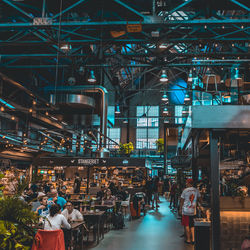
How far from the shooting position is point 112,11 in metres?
9.88

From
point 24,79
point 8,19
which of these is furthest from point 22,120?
point 8,19

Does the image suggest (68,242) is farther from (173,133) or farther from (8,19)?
(173,133)

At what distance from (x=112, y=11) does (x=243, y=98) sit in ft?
19.0

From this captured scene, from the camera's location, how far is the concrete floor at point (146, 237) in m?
7.53

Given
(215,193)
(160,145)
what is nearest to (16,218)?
(215,193)

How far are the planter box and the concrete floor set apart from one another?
2004mm

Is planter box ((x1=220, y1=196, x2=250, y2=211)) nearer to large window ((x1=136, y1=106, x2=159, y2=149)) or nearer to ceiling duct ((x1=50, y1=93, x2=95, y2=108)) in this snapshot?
ceiling duct ((x1=50, y1=93, x2=95, y2=108))

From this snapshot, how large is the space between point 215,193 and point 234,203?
2.75 ft

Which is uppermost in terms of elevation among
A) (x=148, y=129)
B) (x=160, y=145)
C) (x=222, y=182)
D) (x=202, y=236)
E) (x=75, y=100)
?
(x=148, y=129)

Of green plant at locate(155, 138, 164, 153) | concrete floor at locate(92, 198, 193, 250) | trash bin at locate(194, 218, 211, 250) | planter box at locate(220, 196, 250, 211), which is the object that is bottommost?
concrete floor at locate(92, 198, 193, 250)

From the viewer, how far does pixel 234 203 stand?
6078 mm

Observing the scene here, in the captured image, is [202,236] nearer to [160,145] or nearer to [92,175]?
[92,175]

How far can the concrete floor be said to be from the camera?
753 centimetres

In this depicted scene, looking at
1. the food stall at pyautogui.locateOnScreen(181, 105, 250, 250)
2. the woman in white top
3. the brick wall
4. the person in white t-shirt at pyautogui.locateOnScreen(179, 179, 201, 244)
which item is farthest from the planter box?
the woman in white top
